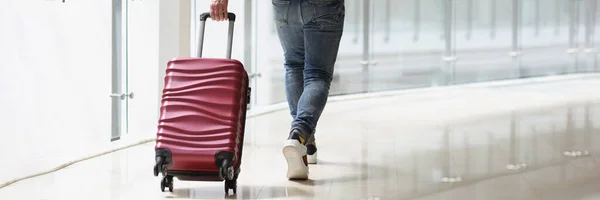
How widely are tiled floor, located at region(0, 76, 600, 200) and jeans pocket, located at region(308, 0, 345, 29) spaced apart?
0.63 m

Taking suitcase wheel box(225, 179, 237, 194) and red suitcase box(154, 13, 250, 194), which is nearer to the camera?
red suitcase box(154, 13, 250, 194)

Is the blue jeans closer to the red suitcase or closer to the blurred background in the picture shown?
the red suitcase

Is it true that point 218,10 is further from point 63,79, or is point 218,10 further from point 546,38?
point 546,38

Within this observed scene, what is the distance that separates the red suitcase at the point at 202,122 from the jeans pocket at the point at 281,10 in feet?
1.63

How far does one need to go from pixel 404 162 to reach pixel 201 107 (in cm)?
129

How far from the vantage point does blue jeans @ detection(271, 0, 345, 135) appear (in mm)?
3941

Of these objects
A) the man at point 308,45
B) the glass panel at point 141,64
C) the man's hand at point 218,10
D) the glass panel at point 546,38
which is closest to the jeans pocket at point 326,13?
the man at point 308,45

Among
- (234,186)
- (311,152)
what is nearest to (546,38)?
(311,152)

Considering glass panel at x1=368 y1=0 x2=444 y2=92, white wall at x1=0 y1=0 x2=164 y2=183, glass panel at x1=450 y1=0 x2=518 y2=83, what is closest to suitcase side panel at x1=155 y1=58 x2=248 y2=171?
white wall at x1=0 y1=0 x2=164 y2=183

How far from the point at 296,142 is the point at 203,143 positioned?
0.41 m

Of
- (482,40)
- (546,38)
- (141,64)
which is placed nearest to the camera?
(141,64)

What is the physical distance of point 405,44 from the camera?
11.6m

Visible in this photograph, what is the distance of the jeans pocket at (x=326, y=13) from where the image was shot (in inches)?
155

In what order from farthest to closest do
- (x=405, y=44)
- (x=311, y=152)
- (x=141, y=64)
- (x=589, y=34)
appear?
(x=589, y=34) < (x=405, y=44) < (x=141, y=64) < (x=311, y=152)
